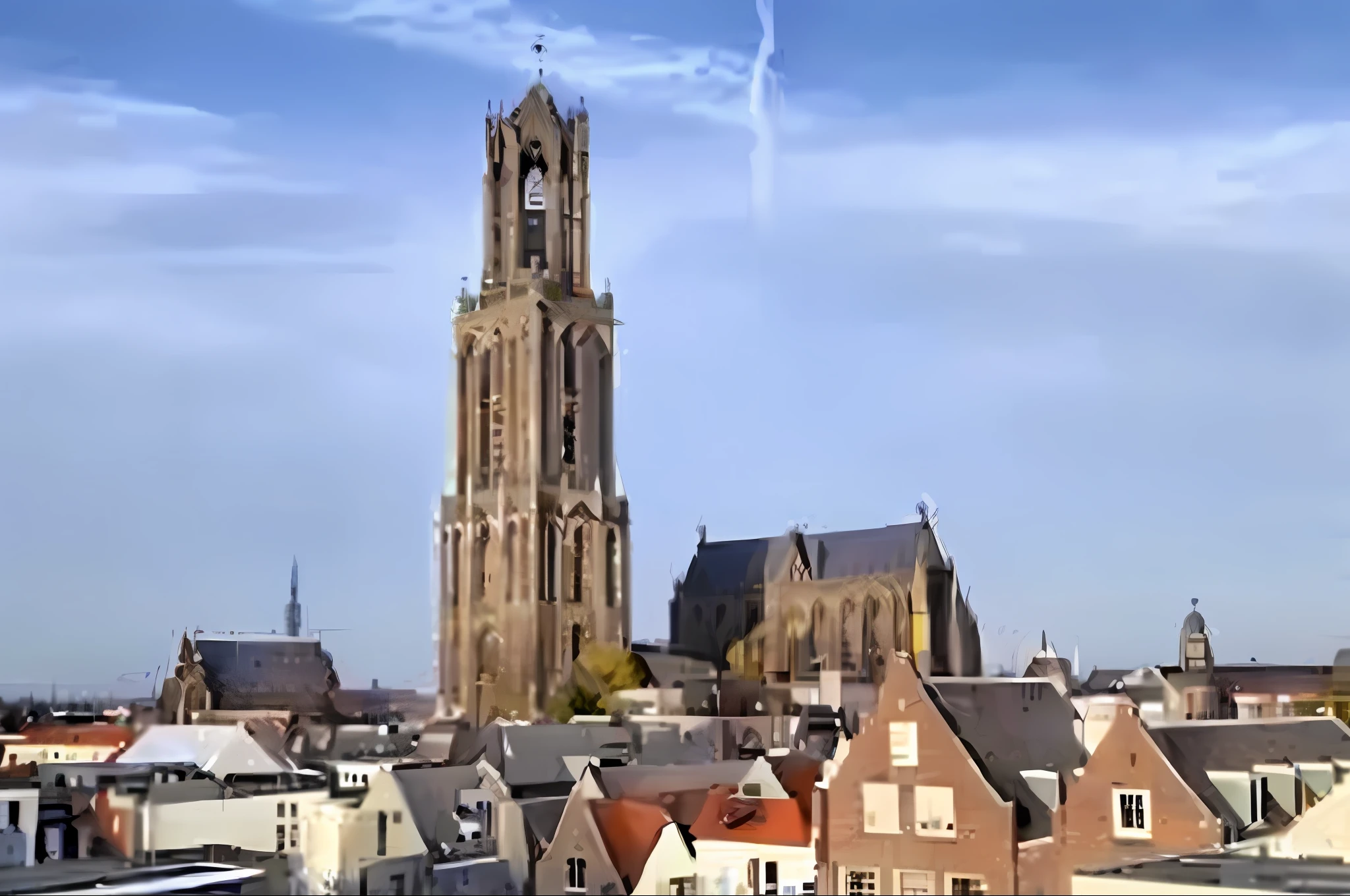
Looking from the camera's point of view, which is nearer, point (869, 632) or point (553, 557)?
point (869, 632)

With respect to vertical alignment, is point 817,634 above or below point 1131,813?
above

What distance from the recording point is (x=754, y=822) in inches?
1314

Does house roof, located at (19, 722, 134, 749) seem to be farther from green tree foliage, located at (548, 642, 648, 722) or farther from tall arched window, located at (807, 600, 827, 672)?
tall arched window, located at (807, 600, 827, 672)

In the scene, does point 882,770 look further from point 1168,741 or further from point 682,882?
point 682,882

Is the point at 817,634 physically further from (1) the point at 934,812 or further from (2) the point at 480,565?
(1) the point at 934,812

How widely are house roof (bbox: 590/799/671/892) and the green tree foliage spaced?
5600 centimetres

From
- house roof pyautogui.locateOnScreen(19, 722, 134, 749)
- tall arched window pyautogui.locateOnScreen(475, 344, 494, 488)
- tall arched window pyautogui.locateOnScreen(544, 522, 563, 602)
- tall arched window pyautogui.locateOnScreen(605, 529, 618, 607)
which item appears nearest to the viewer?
house roof pyautogui.locateOnScreen(19, 722, 134, 749)

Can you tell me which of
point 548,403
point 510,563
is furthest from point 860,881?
point 548,403

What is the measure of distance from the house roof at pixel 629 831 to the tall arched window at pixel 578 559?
7392 centimetres

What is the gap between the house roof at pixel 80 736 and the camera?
7500cm

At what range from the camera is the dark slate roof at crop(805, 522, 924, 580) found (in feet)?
355

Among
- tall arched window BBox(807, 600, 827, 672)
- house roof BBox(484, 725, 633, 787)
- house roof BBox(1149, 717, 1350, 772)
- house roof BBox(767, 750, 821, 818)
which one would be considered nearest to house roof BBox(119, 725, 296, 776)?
house roof BBox(484, 725, 633, 787)

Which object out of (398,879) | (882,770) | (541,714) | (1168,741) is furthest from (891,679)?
(541,714)

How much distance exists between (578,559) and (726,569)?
1237 cm
